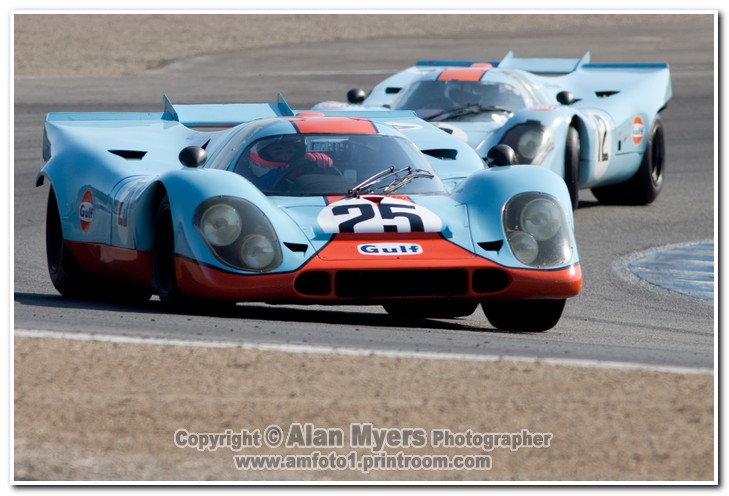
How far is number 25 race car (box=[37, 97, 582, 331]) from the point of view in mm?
7426

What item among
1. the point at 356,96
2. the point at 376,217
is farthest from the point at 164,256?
the point at 356,96

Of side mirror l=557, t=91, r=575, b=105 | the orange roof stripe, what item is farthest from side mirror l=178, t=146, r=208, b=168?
side mirror l=557, t=91, r=575, b=105

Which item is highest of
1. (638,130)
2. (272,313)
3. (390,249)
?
(390,249)

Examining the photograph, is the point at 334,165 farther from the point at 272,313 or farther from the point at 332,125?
the point at 272,313

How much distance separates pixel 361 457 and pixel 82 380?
1.41 metres

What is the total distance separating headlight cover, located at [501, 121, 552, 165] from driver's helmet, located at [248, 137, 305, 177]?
188 inches

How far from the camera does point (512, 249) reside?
766cm

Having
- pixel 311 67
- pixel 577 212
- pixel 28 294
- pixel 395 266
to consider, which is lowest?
pixel 311 67

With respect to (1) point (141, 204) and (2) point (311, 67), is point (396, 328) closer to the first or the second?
(1) point (141, 204)

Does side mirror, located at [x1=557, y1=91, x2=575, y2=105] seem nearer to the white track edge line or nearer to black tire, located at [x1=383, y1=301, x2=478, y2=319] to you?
black tire, located at [x1=383, y1=301, x2=478, y2=319]

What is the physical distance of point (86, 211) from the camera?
8781 mm

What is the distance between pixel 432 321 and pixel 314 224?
1.41 metres

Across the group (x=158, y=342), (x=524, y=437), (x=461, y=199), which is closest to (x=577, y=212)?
(x=461, y=199)

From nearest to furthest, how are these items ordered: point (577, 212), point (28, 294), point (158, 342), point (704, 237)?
point (158, 342), point (28, 294), point (704, 237), point (577, 212)
